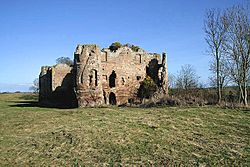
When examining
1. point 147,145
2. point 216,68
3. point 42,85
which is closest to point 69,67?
point 42,85

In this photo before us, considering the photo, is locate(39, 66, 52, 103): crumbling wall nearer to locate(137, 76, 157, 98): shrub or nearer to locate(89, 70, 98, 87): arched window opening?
locate(89, 70, 98, 87): arched window opening

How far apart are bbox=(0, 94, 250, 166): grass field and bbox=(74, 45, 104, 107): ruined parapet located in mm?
7015

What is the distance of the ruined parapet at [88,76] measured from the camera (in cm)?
2334

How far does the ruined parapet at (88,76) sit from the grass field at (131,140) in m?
7.02

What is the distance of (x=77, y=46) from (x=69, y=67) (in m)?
7.90

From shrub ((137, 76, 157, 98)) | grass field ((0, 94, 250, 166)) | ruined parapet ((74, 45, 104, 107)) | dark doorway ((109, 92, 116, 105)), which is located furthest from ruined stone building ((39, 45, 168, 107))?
grass field ((0, 94, 250, 166))

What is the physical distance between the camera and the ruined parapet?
2334 centimetres

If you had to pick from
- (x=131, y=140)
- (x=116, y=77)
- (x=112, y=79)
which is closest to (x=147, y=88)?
(x=116, y=77)

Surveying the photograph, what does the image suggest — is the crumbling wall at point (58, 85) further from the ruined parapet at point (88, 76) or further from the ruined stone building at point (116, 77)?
the ruined parapet at point (88, 76)

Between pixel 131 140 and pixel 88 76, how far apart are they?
528 inches

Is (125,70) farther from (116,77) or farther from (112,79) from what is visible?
(112,79)

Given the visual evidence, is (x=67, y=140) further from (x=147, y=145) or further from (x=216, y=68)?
(x=216, y=68)

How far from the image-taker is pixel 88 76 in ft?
77.4

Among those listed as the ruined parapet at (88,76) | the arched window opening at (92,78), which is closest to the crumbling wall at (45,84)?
the ruined parapet at (88,76)
